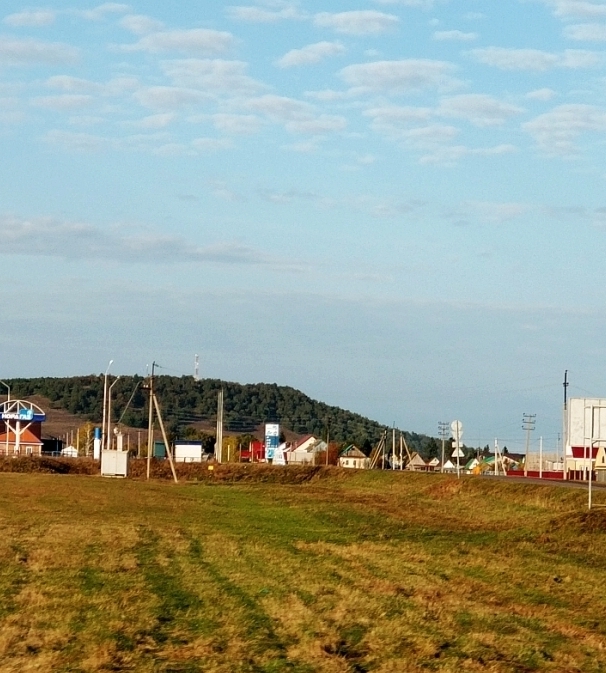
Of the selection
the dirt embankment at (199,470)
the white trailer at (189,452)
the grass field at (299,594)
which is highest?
the white trailer at (189,452)

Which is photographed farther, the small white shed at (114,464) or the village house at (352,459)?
the village house at (352,459)

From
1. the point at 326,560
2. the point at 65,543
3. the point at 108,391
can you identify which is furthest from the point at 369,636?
the point at 108,391

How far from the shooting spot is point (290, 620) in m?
13.5

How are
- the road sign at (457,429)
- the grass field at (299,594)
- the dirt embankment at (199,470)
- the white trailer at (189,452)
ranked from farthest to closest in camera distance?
the white trailer at (189,452) → the dirt embankment at (199,470) → the road sign at (457,429) → the grass field at (299,594)

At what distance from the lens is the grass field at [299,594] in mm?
11500

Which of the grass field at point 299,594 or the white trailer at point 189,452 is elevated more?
the white trailer at point 189,452

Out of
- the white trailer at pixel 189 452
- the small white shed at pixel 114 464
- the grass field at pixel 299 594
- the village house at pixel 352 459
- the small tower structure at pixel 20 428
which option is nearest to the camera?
the grass field at pixel 299 594

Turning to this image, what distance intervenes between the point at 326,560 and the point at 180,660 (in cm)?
1045

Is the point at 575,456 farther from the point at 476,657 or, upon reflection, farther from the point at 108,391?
the point at 108,391

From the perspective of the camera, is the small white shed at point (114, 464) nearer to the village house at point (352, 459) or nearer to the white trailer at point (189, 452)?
the white trailer at point (189, 452)

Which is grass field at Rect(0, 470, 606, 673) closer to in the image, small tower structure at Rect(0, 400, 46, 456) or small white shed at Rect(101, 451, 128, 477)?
small white shed at Rect(101, 451, 128, 477)

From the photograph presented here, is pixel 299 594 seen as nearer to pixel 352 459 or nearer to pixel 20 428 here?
pixel 20 428

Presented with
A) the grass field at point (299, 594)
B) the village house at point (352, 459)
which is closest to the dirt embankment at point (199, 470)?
the village house at point (352, 459)

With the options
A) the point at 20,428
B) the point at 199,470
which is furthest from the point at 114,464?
the point at 20,428
